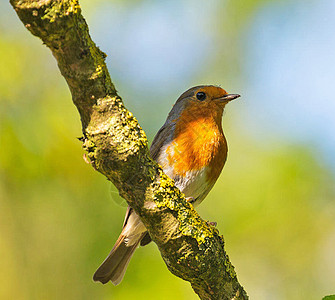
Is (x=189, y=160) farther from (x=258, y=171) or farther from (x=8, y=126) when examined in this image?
(x=8, y=126)

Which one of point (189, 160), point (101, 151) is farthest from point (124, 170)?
point (189, 160)

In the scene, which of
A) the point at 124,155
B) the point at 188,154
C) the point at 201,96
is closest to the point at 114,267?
the point at 188,154

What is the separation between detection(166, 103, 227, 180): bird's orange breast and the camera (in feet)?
13.9

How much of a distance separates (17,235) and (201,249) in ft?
10.2

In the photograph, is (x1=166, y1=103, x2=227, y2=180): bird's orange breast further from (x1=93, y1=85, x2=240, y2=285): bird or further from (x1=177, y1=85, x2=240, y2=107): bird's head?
(x1=177, y1=85, x2=240, y2=107): bird's head

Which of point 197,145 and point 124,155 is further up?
point 197,145

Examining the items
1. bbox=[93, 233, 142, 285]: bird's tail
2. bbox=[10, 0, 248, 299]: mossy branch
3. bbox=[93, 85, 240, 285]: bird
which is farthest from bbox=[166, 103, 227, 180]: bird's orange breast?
bbox=[10, 0, 248, 299]: mossy branch

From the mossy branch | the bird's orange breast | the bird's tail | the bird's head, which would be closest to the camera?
the mossy branch

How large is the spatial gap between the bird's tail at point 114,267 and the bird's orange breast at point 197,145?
888 millimetres

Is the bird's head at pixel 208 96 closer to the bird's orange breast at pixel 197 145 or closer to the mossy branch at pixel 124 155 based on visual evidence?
the bird's orange breast at pixel 197 145

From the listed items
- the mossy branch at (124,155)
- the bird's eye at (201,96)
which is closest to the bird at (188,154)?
the bird's eye at (201,96)

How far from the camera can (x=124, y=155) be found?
2.52m

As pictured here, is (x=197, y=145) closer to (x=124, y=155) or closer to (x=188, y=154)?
(x=188, y=154)

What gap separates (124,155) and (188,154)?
1.78 m
